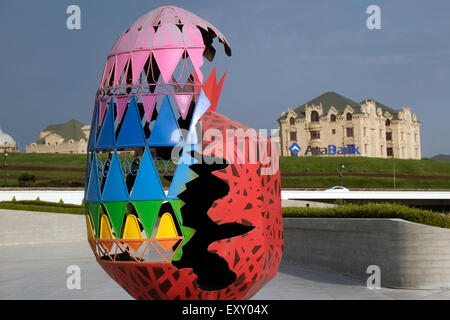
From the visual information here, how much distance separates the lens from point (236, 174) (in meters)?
11.4

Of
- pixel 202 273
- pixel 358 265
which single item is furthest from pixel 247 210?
pixel 358 265

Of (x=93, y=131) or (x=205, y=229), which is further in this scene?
(x=93, y=131)

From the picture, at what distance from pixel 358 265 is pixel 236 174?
34.3 feet

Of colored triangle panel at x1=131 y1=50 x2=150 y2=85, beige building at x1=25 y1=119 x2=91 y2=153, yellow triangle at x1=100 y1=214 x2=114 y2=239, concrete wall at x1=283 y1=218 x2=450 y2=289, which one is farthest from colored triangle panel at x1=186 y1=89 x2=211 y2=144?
beige building at x1=25 y1=119 x2=91 y2=153

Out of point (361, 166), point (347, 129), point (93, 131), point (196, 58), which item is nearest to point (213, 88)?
point (196, 58)

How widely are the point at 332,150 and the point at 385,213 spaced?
279 ft

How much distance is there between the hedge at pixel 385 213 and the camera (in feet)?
61.9

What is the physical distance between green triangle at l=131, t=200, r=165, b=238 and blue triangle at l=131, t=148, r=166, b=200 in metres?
0.09

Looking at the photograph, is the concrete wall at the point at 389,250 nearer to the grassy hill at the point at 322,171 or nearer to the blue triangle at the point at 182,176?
the blue triangle at the point at 182,176

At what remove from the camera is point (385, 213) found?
1998 centimetres

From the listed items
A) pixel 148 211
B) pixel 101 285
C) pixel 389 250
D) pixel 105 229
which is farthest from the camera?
pixel 101 285

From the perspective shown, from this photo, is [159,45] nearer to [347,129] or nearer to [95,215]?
[95,215]

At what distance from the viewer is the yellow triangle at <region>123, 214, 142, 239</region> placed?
11258 millimetres

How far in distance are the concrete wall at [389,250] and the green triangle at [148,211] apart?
9386 millimetres
